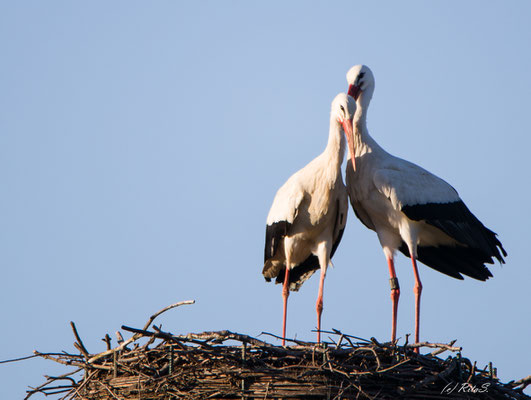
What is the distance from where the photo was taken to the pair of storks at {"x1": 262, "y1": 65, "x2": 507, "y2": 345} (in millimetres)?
10125

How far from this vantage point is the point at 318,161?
10.3 m

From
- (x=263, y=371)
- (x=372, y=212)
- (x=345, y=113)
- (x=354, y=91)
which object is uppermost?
(x=354, y=91)

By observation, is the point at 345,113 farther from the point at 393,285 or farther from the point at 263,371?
the point at 263,371

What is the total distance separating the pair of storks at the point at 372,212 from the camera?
10.1 meters

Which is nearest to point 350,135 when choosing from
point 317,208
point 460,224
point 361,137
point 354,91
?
point 361,137

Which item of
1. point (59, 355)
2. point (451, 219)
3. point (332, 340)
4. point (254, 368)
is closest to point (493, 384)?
point (332, 340)

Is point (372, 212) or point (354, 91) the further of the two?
point (354, 91)

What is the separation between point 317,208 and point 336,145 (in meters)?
0.64

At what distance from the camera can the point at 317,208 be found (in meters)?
10.1

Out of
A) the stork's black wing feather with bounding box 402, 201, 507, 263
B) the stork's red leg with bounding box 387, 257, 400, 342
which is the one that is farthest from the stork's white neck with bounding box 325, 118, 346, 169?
the stork's red leg with bounding box 387, 257, 400, 342

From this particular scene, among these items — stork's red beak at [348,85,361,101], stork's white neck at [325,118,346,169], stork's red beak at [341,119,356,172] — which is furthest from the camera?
stork's red beak at [348,85,361,101]

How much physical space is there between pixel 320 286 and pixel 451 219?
1470mm

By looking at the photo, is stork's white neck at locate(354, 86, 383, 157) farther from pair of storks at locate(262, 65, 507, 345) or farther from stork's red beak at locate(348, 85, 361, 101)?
stork's red beak at locate(348, 85, 361, 101)

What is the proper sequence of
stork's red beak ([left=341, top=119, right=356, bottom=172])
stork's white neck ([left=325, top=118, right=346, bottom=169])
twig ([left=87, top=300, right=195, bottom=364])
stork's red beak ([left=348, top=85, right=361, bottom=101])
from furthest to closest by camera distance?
1. stork's red beak ([left=348, top=85, right=361, bottom=101])
2. stork's white neck ([left=325, top=118, right=346, bottom=169])
3. stork's red beak ([left=341, top=119, right=356, bottom=172])
4. twig ([left=87, top=300, right=195, bottom=364])
